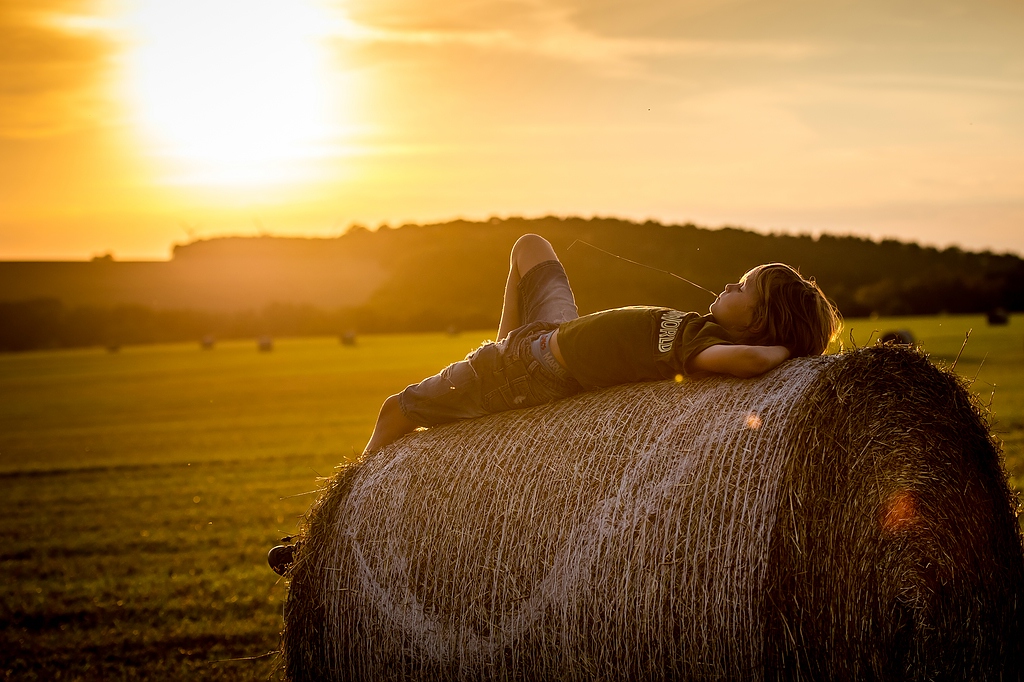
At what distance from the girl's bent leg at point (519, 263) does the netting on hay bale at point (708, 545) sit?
1.38m

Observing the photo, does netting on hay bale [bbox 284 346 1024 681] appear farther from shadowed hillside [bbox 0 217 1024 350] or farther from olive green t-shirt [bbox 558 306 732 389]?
shadowed hillside [bbox 0 217 1024 350]

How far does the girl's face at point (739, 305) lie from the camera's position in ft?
15.0

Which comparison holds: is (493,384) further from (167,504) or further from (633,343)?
(167,504)

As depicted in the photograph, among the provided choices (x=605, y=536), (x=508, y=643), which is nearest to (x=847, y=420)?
(x=605, y=536)

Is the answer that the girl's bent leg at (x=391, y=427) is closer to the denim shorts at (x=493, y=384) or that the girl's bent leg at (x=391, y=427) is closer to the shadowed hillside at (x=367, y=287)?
the denim shorts at (x=493, y=384)

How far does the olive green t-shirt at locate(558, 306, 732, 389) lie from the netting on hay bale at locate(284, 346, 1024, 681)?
127 millimetres

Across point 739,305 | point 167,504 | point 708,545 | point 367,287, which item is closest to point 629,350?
point 739,305

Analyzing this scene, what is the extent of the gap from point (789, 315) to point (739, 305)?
0.85ft

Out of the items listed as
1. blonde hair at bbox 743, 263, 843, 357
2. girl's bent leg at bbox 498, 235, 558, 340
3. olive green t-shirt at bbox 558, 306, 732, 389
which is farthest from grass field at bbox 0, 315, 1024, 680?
girl's bent leg at bbox 498, 235, 558, 340

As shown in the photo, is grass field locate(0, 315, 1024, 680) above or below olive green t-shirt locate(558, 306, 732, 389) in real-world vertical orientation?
below

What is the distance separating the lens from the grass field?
6711 millimetres

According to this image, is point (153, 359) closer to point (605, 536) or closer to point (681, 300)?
point (681, 300)

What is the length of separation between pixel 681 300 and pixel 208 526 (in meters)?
6.10

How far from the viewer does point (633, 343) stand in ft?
15.3
